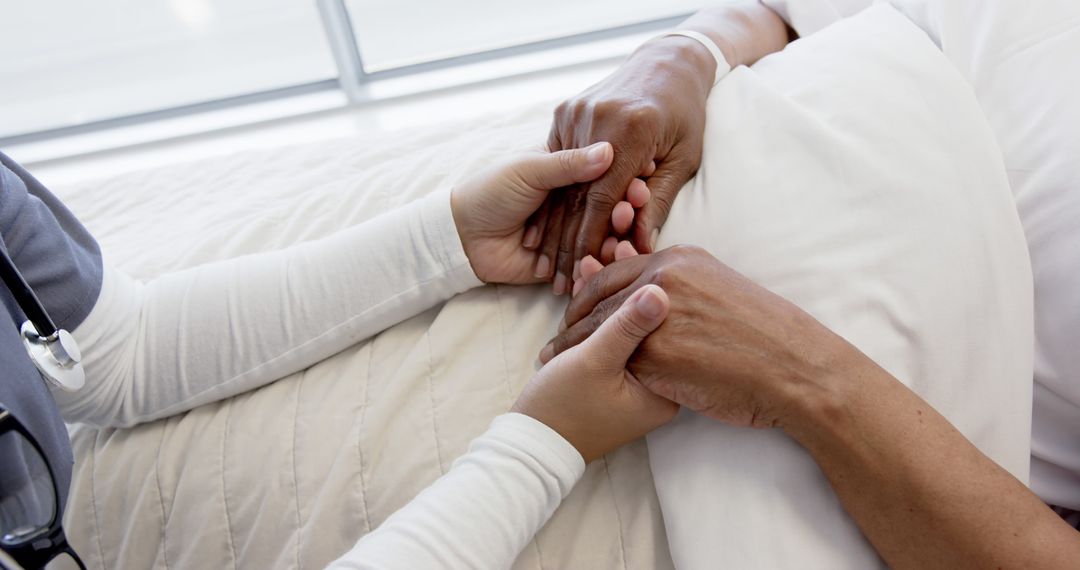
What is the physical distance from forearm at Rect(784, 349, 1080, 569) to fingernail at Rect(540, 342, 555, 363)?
0.26 m

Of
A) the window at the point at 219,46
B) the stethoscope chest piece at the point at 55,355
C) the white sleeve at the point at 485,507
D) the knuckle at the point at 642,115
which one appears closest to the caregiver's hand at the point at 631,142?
the knuckle at the point at 642,115

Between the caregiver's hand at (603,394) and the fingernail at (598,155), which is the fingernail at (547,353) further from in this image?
the fingernail at (598,155)

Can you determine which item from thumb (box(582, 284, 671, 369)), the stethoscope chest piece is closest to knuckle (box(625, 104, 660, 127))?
thumb (box(582, 284, 671, 369))

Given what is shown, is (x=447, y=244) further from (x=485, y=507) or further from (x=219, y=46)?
(x=219, y=46)

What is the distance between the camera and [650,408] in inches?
26.7

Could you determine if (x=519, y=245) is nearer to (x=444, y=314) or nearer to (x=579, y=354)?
(x=444, y=314)

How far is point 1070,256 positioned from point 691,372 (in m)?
0.37

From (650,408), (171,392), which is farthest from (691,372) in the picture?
(171,392)

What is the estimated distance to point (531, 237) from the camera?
2.88ft

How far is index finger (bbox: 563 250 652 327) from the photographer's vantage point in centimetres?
75

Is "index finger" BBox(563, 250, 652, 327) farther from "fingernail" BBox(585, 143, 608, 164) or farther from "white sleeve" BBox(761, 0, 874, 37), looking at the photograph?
"white sleeve" BBox(761, 0, 874, 37)

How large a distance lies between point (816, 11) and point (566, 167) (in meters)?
0.58

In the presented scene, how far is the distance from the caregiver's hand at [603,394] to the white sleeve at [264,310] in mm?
231

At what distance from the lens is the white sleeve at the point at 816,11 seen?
1.10 m
